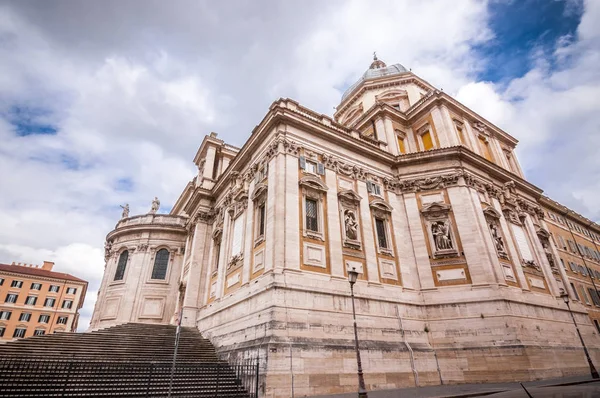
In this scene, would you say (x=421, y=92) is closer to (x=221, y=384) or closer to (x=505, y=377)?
(x=505, y=377)

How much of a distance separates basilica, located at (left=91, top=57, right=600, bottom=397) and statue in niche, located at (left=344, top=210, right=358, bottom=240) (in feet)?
0.26

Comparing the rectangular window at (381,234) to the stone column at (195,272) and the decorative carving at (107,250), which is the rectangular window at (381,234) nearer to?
the stone column at (195,272)

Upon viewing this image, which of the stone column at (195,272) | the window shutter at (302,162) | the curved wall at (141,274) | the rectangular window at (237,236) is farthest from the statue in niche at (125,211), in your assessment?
the window shutter at (302,162)

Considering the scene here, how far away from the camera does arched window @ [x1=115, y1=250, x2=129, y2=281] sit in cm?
2620

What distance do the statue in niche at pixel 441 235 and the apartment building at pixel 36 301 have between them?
2119 inches

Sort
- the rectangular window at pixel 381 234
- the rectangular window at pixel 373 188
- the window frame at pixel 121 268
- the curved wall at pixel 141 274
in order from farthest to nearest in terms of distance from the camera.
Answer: the window frame at pixel 121 268 → the curved wall at pixel 141 274 → the rectangular window at pixel 373 188 → the rectangular window at pixel 381 234

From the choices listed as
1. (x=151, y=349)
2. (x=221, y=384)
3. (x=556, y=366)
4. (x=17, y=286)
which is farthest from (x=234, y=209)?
(x=17, y=286)

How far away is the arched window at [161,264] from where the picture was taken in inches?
1032

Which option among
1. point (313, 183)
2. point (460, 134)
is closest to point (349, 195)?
point (313, 183)

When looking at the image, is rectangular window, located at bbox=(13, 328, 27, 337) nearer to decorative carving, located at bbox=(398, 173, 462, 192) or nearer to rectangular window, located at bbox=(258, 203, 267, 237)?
rectangular window, located at bbox=(258, 203, 267, 237)

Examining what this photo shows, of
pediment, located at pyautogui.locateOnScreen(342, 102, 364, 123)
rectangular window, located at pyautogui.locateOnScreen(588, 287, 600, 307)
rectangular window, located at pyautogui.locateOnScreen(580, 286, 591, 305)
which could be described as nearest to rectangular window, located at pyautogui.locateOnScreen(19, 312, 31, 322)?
pediment, located at pyautogui.locateOnScreen(342, 102, 364, 123)

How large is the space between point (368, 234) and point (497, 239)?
813 cm

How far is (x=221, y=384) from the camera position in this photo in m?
10.7

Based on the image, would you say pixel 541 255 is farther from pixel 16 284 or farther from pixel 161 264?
pixel 16 284
